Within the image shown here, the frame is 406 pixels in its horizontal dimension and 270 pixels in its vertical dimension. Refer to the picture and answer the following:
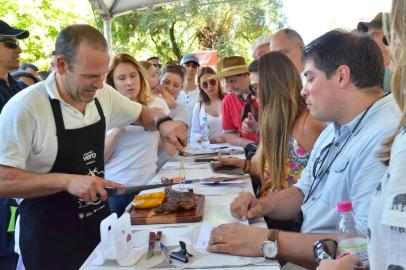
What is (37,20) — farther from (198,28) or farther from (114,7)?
(114,7)

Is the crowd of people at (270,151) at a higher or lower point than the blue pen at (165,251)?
higher

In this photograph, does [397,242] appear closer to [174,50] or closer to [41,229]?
[41,229]

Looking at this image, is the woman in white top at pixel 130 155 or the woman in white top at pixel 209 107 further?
the woman in white top at pixel 209 107

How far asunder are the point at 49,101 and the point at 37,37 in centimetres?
1237

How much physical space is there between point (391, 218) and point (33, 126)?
1.66 meters

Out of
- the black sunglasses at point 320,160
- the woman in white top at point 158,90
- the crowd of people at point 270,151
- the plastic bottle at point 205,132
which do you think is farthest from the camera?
the woman in white top at point 158,90

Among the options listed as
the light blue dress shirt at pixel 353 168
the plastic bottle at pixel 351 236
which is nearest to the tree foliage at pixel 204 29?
the light blue dress shirt at pixel 353 168

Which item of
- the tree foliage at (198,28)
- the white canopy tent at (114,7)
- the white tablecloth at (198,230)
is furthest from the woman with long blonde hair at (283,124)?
the tree foliage at (198,28)

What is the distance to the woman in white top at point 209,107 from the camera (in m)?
5.34

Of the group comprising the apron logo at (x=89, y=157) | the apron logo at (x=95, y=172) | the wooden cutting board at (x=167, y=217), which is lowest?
the wooden cutting board at (x=167, y=217)

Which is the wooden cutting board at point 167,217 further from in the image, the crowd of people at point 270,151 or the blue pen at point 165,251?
the blue pen at point 165,251

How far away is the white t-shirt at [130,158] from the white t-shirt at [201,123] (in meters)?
1.72

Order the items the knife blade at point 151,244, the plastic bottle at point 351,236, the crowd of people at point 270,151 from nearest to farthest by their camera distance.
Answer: the crowd of people at point 270,151
the plastic bottle at point 351,236
the knife blade at point 151,244

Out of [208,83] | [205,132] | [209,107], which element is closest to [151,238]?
[205,132]
